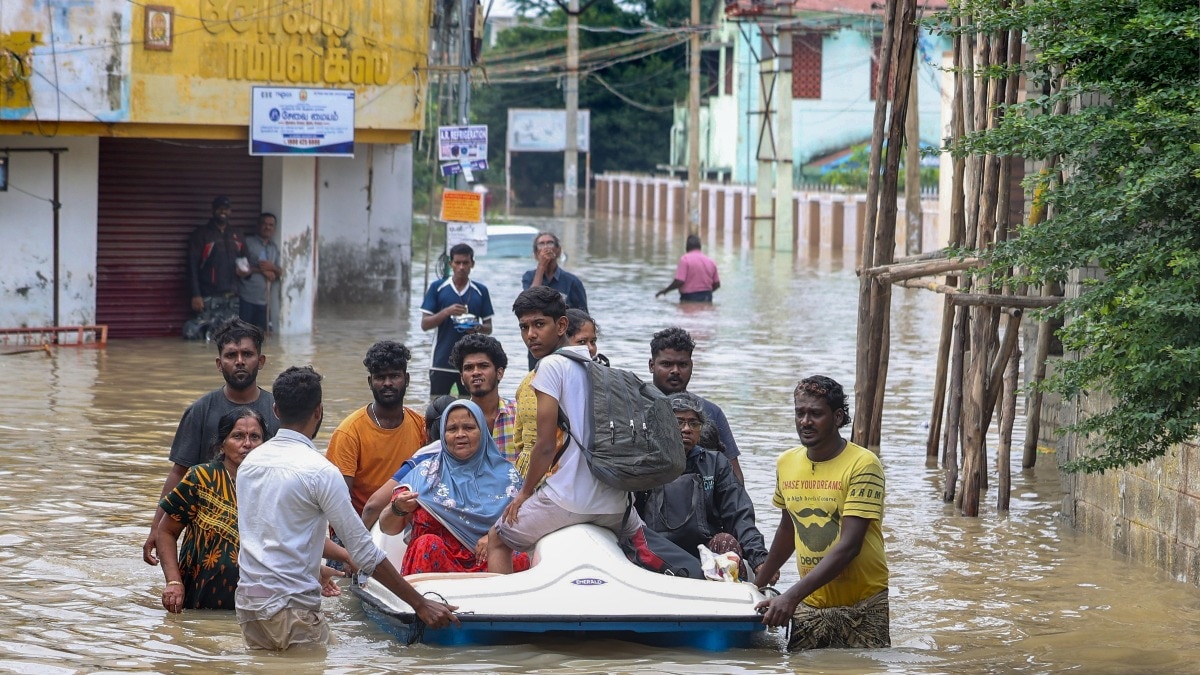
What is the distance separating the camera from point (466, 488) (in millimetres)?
7441

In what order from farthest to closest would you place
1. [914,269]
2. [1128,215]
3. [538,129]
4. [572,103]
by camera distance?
[538,129], [572,103], [914,269], [1128,215]

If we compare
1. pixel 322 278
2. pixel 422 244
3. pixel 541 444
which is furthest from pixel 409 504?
pixel 422 244

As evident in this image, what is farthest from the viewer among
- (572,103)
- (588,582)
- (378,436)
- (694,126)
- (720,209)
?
(572,103)

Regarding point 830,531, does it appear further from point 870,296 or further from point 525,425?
point 870,296

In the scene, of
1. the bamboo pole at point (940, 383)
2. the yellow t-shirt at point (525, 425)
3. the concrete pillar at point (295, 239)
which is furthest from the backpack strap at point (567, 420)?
the concrete pillar at point (295, 239)

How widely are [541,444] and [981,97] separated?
565 centimetres

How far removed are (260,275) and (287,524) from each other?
1408 centimetres

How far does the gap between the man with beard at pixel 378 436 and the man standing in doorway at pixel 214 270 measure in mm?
12068

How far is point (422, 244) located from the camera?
136 ft

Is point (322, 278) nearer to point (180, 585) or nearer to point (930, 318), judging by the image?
point (930, 318)

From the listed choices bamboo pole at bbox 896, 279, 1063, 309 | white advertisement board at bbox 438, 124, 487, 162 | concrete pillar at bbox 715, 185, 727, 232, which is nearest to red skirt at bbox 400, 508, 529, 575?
bamboo pole at bbox 896, 279, 1063, 309

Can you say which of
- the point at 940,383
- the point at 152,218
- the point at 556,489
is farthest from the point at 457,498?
the point at 152,218

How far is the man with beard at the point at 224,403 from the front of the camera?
7613mm

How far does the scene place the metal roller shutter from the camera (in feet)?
66.1
